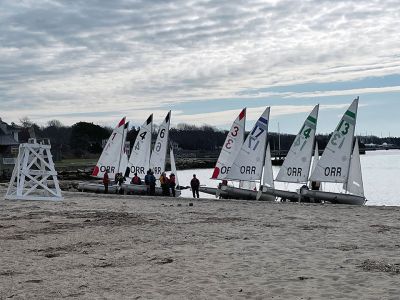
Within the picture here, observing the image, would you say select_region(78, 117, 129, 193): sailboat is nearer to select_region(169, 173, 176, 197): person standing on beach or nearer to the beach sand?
select_region(169, 173, 176, 197): person standing on beach

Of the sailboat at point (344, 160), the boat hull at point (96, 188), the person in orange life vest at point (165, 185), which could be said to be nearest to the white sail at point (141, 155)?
the boat hull at point (96, 188)

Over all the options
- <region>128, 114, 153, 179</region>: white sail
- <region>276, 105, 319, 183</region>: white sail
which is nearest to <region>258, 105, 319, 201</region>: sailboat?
<region>276, 105, 319, 183</region>: white sail

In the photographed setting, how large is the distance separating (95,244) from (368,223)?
8.02m

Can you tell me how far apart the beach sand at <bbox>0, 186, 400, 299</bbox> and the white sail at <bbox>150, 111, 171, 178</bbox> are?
1376 centimetres

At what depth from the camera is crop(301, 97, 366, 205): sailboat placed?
88.6 feet

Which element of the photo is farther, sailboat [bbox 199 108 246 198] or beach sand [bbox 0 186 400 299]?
sailboat [bbox 199 108 246 198]

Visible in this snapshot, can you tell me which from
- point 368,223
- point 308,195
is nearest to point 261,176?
point 308,195

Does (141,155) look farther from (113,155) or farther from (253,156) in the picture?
(253,156)

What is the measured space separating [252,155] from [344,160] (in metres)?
5.03

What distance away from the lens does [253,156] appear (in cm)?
2988

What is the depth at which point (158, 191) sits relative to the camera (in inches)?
1155

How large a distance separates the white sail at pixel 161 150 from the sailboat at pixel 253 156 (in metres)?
4.18

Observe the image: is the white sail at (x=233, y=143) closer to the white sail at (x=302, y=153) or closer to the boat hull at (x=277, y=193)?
the white sail at (x=302, y=153)

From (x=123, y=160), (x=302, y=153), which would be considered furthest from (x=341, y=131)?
(x=123, y=160)
